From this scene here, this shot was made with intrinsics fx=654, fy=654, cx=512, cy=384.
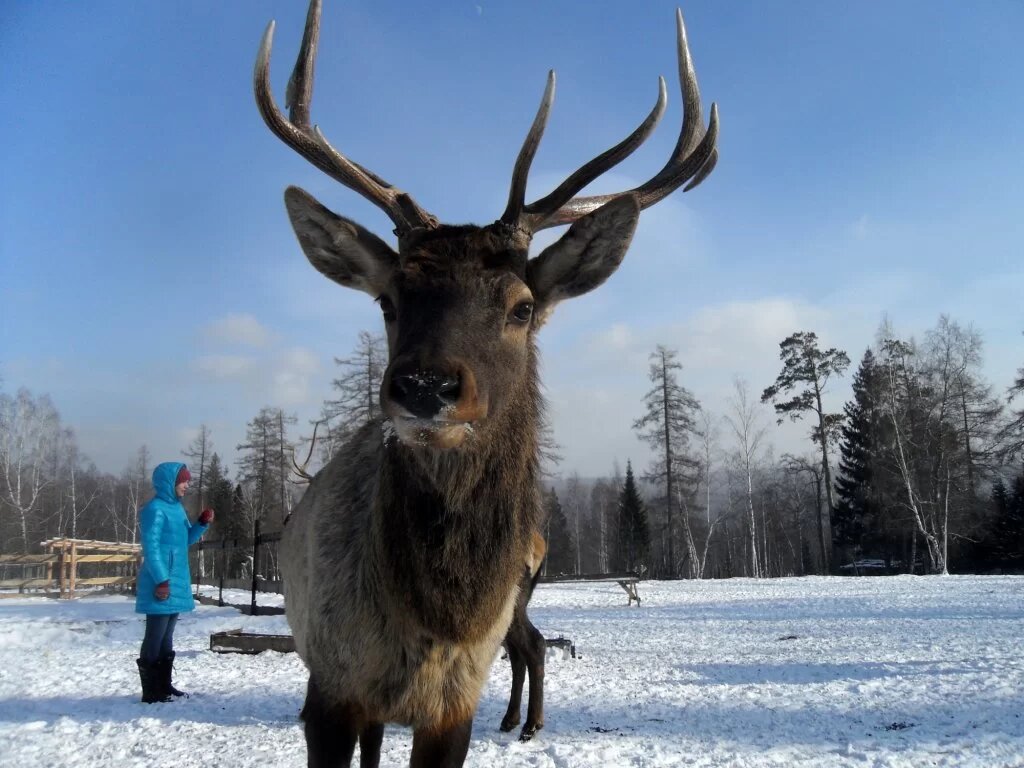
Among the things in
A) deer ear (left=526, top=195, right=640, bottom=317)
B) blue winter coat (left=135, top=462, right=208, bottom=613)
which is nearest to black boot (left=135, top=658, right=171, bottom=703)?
blue winter coat (left=135, top=462, right=208, bottom=613)

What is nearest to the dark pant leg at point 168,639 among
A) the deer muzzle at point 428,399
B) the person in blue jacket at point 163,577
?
the person in blue jacket at point 163,577

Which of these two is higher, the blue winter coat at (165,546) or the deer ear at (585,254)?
the deer ear at (585,254)

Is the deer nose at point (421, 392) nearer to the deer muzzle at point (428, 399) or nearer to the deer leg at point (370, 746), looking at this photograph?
the deer muzzle at point (428, 399)

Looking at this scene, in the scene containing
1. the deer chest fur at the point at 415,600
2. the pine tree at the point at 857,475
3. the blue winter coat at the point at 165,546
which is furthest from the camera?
the pine tree at the point at 857,475

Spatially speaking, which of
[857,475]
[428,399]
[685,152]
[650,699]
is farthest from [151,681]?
[857,475]

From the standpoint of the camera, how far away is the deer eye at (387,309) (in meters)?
3.51

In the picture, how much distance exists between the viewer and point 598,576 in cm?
1977

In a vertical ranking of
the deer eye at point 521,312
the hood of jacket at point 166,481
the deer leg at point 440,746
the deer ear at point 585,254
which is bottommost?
the deer leg at point 440,746

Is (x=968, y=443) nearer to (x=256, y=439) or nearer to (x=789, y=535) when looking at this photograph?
(x=789, y=535)

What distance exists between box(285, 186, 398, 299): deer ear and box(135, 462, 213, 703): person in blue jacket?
4725 millimetres

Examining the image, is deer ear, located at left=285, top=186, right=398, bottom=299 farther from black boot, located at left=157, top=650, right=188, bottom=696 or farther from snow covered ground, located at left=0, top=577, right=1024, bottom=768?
black boot, located at left=157, top=650, right=188, bottom=696

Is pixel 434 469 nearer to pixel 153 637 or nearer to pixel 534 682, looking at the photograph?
pixel 534 682

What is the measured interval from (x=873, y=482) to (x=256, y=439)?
3829cm

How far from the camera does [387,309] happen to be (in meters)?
3.60
